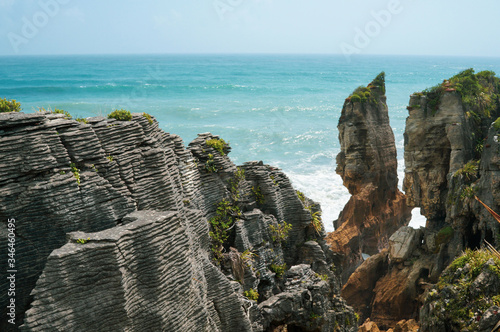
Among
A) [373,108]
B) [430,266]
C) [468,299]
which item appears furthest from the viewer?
[373,108]

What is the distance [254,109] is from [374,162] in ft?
196

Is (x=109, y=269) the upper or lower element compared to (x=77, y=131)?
lower

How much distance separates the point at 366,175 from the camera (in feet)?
110

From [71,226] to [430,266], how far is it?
69.3 feet

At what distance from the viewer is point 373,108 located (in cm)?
3278

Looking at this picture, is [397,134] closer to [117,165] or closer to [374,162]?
[374,162]

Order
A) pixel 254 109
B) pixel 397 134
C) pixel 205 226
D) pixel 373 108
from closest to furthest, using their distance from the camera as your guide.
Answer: pixel 205 226, pixel 373 108, pixel 397 134, pixel 254 109

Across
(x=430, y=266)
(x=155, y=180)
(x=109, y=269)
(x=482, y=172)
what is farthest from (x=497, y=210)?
(x=109, y=269)

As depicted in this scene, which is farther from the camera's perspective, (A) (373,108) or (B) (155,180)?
(A) (373,108)

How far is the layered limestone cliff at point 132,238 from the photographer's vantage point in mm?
11258

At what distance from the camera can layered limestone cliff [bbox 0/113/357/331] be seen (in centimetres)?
1126

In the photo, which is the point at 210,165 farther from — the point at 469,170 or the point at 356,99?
the point at 356,99

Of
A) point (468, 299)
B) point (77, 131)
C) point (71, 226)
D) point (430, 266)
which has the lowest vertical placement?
point (430, 266)

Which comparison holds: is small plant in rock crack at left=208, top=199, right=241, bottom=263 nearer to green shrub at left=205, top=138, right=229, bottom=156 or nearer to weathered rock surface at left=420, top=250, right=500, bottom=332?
green shrub at left=205, top=138, right=229, bottom=156
